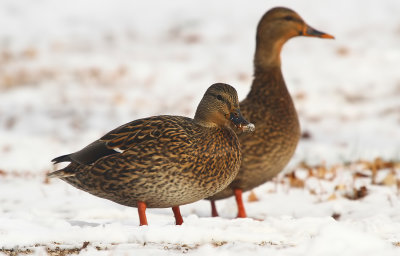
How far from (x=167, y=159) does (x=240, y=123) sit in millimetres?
638

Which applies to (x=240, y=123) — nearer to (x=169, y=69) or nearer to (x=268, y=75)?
(x=268, y=75)

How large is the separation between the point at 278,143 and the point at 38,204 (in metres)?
2.42

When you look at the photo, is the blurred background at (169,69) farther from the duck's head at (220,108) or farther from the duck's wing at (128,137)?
the duck's wing at (128,137)

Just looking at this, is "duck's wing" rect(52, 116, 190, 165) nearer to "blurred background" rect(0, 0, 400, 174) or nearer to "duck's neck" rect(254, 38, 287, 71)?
"duck's neck" rect(254, 38, 287, 71)

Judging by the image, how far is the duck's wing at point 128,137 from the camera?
14.5ft

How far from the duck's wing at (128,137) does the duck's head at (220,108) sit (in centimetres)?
20

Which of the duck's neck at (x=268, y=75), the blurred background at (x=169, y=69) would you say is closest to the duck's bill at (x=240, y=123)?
the duck's neck at (x=268, y=75)

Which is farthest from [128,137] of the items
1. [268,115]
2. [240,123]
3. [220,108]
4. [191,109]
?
[191,109]

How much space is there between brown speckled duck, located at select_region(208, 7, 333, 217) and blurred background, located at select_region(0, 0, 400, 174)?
268cm

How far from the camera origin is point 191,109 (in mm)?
13812

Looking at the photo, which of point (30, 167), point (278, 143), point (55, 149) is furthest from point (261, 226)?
point (55, 149)

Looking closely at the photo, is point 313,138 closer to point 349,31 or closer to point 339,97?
point 339,97

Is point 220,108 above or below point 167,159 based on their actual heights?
above

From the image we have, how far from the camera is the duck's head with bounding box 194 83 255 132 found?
4555 millimetres
